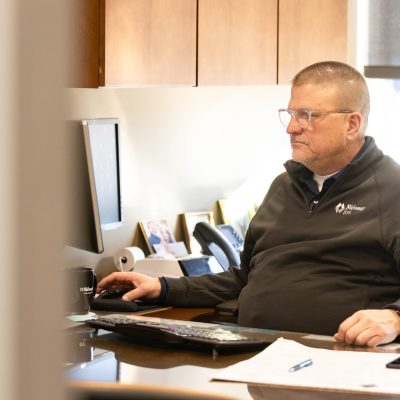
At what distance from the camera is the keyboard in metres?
1.69

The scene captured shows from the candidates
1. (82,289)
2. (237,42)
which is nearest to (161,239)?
(237,42)

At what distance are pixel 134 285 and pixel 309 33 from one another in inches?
54.6

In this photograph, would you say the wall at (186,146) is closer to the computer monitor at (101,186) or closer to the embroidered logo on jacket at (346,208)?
the computer monitor at (101,186)

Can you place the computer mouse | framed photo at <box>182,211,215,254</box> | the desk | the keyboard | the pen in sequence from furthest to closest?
framed photo at <box>182,211,215,254</box> < the computer mouse < the keyboard < the pen < the desk

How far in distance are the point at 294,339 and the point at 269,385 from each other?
0.45 metres

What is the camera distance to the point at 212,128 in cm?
371

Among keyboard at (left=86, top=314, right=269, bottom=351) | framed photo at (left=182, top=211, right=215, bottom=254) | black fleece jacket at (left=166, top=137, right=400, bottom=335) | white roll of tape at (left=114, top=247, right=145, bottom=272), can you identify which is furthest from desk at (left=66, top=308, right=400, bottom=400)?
framed photo at (left=182, top=211, right=215, bottom=254)

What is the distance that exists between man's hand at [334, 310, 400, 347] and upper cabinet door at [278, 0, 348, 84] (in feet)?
4.87

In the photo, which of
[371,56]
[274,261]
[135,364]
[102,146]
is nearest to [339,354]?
[135,364]

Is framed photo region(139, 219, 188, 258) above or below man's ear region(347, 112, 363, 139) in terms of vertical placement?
below

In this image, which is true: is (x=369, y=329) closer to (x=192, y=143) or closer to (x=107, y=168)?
(x=107, y=168)

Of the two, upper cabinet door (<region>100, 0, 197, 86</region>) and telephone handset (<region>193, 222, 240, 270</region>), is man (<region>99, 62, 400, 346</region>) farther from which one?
telephone handset (<region>193, 222, 240, 270</region>)

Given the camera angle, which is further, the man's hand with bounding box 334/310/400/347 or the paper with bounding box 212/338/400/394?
the man's hand with bounding box 334/310/400/347

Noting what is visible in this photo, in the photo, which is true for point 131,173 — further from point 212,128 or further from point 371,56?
point 371,56
